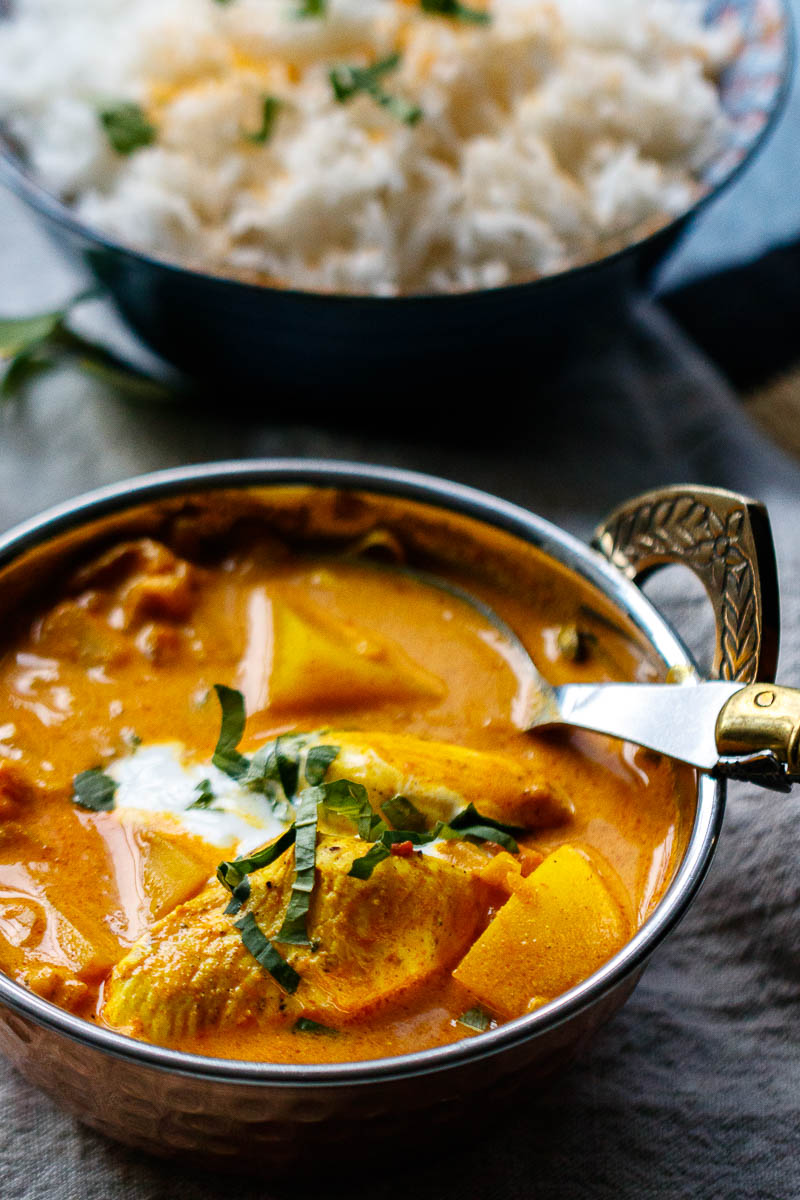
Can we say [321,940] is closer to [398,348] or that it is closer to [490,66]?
[398,348]

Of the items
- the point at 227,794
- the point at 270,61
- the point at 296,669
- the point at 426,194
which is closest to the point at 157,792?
the point at 227,794

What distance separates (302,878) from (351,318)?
1125mm

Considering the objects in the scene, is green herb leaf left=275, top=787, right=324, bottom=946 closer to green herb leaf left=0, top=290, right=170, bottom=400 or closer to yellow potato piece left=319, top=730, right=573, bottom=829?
yellow potato piece left=319, top=730, right=573, bottom=829

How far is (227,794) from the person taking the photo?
1362 mm

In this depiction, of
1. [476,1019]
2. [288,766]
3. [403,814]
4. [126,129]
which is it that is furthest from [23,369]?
[476,1019]

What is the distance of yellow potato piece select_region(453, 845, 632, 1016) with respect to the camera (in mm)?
1197

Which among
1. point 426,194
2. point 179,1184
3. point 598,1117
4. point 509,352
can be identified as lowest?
point 598,1117

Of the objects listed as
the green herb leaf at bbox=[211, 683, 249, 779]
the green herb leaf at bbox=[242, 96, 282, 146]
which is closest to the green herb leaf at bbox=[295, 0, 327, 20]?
the green herb leaf at bbox=[242, 96, 282, 146]

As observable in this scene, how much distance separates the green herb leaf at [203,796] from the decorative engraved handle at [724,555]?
570mm

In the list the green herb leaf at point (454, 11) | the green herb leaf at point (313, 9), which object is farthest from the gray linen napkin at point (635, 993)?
the green herb leaf at point (313, 9)

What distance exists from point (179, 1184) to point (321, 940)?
13.3 inches

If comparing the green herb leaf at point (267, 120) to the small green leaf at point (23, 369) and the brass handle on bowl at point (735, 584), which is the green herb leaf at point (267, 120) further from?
the brass handle on bowl at point (735, 584)

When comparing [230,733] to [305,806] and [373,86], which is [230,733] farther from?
[373,86]

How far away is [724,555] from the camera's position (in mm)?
1381
